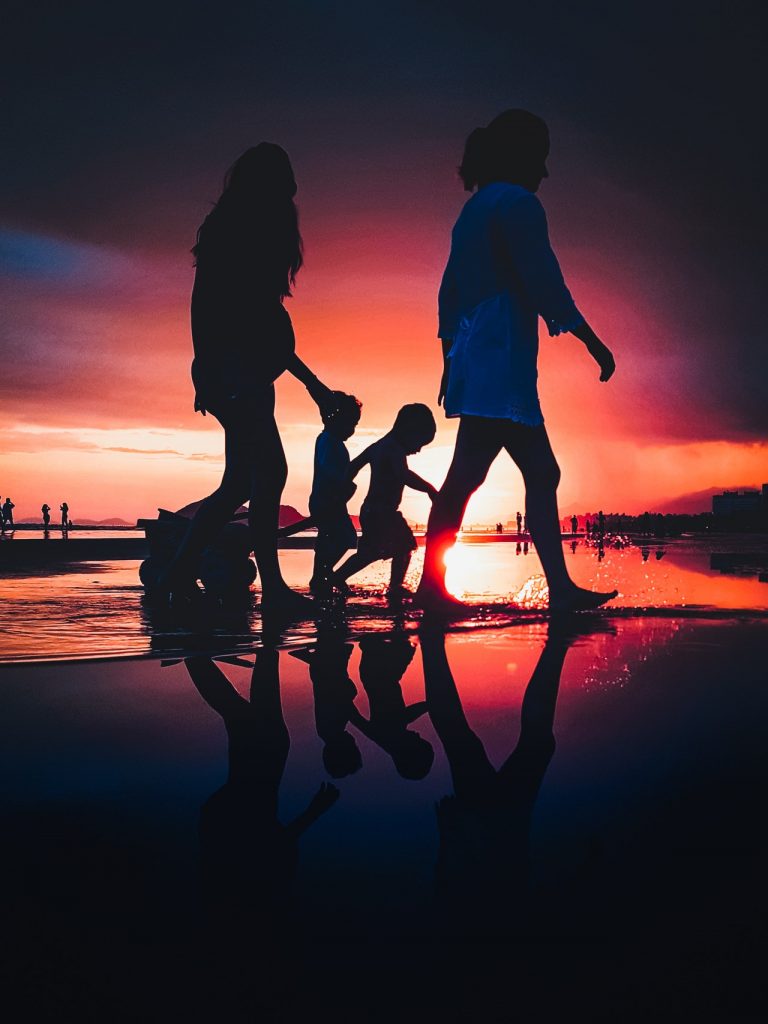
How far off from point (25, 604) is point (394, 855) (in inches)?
223

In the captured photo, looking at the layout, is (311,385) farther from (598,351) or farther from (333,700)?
(333,700)

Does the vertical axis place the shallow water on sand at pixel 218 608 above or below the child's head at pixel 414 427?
below

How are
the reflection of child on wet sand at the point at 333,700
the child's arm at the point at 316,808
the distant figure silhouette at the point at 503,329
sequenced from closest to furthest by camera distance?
the child's arm at the point at 316,808, the reflection of child on wet sand at the point at 333,700, the distant figure silhouette at the point at 503,329

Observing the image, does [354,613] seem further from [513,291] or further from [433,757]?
[433,757]

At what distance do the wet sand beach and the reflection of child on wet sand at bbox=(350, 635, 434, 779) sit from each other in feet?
0.05

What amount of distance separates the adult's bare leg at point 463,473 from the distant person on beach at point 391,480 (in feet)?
9.25

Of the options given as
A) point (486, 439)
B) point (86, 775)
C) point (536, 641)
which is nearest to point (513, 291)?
point (486, 439)

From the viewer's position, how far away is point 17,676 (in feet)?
10.9

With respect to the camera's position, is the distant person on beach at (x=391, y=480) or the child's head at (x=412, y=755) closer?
the child's head at (x=412, y=755)

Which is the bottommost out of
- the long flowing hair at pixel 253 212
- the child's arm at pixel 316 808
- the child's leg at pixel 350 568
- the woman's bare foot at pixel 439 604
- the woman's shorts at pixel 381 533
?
the child's arm at pixel 316 808

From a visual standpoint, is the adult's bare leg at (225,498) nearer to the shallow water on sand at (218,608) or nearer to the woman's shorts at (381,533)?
the shallow water on sand at (218,608)

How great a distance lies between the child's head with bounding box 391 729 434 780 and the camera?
197cm

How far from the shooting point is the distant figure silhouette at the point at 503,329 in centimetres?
494

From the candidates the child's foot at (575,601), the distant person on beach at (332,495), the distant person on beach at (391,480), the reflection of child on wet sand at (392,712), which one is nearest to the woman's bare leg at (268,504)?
the reflection of child on wet sand at (392,712)
